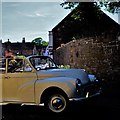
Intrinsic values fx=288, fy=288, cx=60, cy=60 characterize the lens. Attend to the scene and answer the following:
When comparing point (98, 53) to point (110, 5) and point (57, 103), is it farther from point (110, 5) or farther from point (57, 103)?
point (110, 5)

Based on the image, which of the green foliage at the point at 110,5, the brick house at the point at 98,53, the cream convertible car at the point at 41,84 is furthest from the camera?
the green foliage at the point at 110,5

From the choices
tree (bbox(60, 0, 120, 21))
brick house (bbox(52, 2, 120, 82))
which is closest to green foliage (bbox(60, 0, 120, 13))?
tree (bbox(60, 0, 120, 21))

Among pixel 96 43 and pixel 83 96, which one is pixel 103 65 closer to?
pixel 96 43

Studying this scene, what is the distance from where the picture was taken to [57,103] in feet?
23.5

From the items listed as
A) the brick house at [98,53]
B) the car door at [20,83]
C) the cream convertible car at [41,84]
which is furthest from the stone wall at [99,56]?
the car door at [20,83]

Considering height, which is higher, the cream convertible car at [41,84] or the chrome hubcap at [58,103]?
the cream convertible car at [41,84]

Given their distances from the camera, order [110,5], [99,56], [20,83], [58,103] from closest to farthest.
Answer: [58,103] < [20,83] < [99,56] < [110,5]

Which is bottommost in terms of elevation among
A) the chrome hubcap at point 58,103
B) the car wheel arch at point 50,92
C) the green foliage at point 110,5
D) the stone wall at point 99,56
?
the chrome hubcap at point 58,103

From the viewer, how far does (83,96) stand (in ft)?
23.5

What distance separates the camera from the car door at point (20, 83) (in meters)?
7.41

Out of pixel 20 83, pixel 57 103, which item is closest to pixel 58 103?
pixel 57 103

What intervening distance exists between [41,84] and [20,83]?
25.4 inches

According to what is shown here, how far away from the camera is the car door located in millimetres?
7414

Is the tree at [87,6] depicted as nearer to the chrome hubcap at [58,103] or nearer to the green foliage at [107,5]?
the green foliage at [107,5]
